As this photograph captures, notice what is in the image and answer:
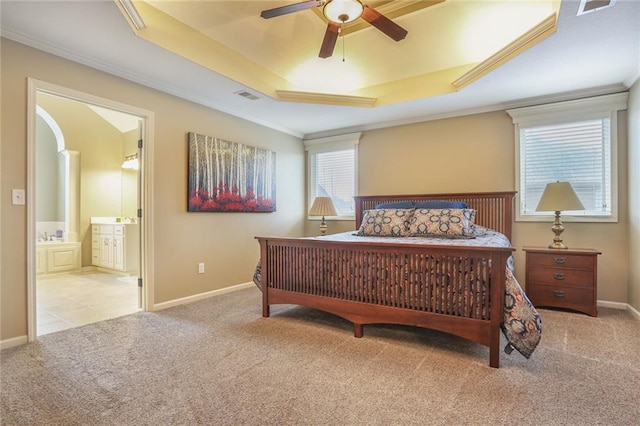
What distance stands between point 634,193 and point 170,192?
15.7 ft

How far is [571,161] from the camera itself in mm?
3557

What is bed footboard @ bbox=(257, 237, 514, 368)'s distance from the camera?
2.10 meters

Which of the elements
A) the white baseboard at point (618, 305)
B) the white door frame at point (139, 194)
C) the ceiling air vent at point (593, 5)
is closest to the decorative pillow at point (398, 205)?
the white baseboard at point (618, 305)

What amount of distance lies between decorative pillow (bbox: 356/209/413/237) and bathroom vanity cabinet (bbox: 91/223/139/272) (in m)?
3.89

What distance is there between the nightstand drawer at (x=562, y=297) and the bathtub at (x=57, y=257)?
694cm

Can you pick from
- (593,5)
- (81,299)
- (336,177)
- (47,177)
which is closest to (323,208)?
(336,177)

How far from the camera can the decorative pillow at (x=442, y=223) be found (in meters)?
3.25

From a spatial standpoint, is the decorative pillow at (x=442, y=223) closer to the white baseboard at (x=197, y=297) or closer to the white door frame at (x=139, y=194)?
the white baseboard at (x=197, y=297)

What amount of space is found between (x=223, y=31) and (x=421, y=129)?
2.83 m

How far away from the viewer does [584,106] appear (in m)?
3.46

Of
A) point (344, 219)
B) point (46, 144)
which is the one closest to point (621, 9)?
point (344, 219)

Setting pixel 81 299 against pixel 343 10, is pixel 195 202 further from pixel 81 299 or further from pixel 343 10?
pixel 343 10

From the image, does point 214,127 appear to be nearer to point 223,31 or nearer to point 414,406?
point 223,31

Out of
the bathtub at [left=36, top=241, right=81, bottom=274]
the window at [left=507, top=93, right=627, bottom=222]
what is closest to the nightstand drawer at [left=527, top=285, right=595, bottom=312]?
the window at [left=507, top=93, right=627, bottom=222]
